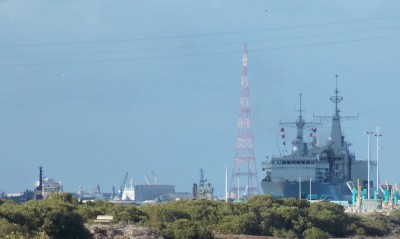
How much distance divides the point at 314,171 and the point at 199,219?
90935 mm

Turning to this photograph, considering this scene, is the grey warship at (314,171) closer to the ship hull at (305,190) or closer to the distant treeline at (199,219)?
the ship hull at (305,190)

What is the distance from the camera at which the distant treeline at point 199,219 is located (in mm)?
48500

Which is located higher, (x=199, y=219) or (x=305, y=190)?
(x=305, y=190)

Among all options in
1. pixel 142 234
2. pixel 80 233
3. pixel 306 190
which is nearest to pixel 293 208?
pixel 142 234

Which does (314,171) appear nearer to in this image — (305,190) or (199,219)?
(305,190)

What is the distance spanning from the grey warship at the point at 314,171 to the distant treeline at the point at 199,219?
60982mm

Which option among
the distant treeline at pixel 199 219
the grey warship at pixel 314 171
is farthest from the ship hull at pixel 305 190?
the distant treeline at pixel 199 219

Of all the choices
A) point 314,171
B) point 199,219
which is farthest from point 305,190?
point 199,219

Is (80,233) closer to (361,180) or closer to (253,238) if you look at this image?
(253,238)

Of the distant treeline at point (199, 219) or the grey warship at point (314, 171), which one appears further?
the grey warship at point (314, 171)

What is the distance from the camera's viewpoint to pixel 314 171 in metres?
156

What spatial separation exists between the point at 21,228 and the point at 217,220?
23.5 metres

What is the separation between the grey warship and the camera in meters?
156

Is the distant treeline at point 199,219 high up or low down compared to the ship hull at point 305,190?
down
